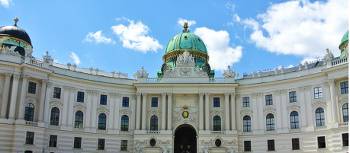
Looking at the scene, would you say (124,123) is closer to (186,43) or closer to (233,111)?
(233,111)

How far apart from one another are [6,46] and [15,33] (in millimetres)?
3325

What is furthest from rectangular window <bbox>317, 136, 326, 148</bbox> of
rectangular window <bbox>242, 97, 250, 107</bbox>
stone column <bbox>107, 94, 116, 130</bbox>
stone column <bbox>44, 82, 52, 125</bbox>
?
stone column <bbox>44, 82, 52, 125</bbox>

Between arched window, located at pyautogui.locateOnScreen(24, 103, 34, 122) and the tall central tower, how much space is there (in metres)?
23.4

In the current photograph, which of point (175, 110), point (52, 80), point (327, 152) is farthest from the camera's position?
point (175, 110)

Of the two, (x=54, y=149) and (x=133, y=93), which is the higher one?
(x=133, y=93)

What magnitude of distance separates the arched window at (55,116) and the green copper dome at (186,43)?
2393 cm

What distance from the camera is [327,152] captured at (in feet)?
176

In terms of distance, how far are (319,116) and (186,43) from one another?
2665 cm

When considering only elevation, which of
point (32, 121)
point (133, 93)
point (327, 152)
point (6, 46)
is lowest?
point (327, 152)

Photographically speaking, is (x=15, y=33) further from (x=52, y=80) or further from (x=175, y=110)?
(x=175, y=110)

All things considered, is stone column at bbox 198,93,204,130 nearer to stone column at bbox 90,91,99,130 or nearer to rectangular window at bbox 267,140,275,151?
rectangular window at bbox 267,140,275,151

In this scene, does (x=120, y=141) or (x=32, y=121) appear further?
(x=120, y=141)

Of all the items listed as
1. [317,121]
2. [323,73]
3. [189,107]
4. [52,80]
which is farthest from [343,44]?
[52,80]

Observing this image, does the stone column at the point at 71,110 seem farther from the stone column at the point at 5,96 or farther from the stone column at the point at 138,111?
the stone column at the point at 138,111
